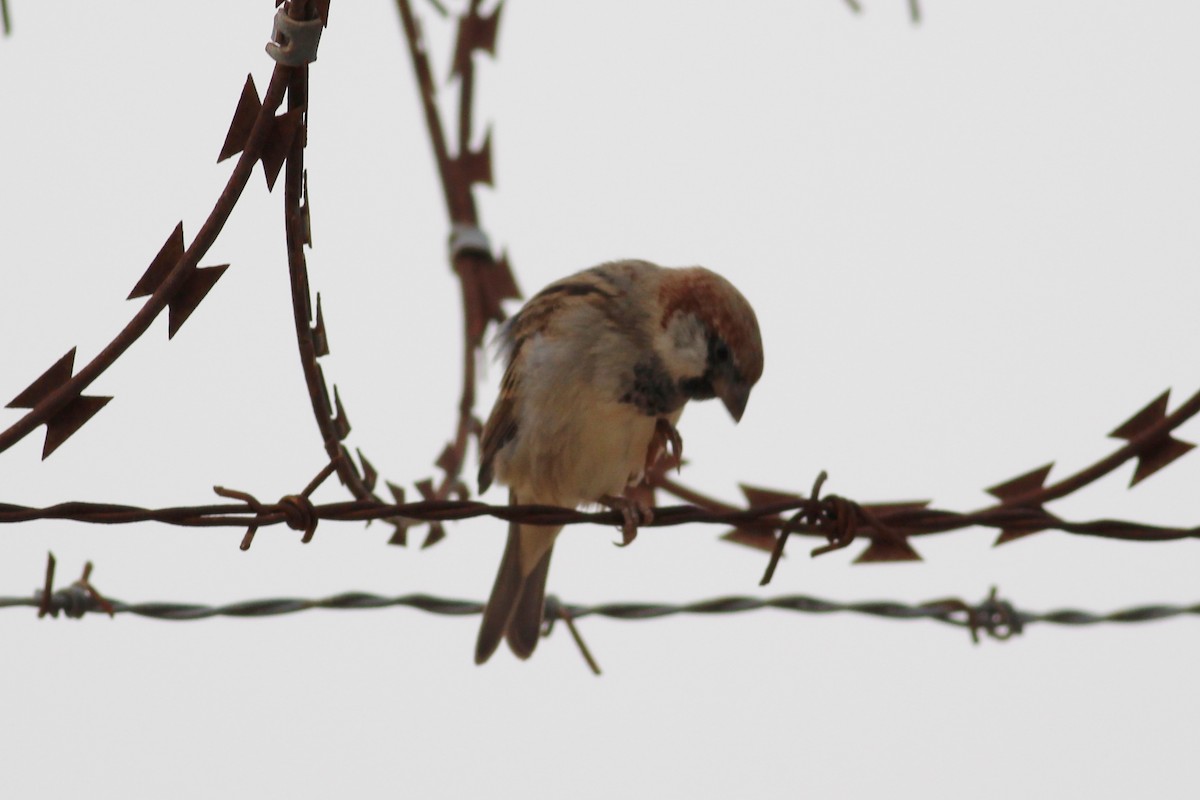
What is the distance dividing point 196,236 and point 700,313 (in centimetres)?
137

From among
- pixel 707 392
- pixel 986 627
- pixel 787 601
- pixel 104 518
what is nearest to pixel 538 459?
pixel 707 392

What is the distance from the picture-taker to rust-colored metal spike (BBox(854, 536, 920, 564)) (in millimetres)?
2371

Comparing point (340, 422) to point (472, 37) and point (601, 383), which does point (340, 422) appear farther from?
point (472, 37)

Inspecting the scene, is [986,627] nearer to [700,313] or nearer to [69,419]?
[700,313]

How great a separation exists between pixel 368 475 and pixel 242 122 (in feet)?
2.41

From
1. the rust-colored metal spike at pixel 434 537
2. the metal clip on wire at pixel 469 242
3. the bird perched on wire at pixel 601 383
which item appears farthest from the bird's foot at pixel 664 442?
the metal clip on wire at pixel 469 242

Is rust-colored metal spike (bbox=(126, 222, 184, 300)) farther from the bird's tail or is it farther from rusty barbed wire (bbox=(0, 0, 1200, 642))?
the bird's tail

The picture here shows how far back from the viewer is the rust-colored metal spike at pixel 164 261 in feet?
6.20

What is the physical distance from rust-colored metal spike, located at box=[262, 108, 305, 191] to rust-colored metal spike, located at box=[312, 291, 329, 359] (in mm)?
274

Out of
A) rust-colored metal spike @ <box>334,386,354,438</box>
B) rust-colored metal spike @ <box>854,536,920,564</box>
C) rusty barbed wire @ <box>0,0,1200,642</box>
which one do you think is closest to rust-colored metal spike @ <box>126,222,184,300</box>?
rusty barbed wire @ <box>0,0,1200,642</box>

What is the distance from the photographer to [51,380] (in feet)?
6.33

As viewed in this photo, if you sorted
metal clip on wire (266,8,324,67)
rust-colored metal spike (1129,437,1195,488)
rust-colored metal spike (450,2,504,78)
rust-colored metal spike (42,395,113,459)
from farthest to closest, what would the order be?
rust-colored metal spike (450,2,504,78), rust-colored metal spike (1129,437,1195,488), rust-colored metal spike (42,395,113,459), metal clip on wire (266,8,324,67)

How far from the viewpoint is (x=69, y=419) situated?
75.8 inches

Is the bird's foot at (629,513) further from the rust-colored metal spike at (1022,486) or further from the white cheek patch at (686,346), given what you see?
the rust-colored metal spike at (1022,486)
